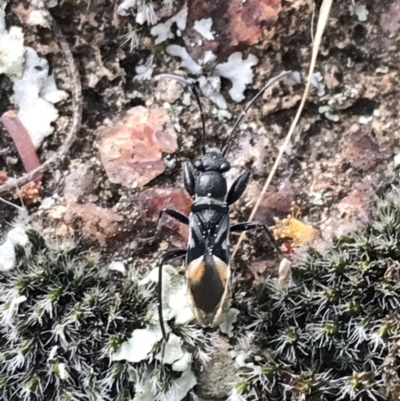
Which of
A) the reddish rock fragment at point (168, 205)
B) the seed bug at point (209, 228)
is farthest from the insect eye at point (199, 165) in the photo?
the reddish rock fragment at point (168, 205)

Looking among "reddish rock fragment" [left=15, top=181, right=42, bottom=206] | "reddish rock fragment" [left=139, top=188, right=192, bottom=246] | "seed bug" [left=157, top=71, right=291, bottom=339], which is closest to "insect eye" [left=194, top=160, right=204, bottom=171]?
"seed bug" [left=157, top=71, right=291, bottom=339]

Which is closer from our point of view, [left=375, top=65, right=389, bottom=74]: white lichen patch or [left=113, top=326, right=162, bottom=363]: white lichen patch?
[left=113, top=326, right=162, bottom=363]: white lichen patch

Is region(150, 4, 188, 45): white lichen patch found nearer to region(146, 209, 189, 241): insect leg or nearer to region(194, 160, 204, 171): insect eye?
region(194, 160, 204, 171): insect eye

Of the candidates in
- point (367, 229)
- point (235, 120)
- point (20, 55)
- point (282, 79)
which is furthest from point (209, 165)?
point (20, 55)

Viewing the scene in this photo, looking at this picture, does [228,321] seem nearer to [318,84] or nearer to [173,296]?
[173,296]

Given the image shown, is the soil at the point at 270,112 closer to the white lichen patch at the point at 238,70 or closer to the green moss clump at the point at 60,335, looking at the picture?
the white lichen patch at the point at 238,70

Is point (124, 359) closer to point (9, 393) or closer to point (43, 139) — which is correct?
point (9, 393)
